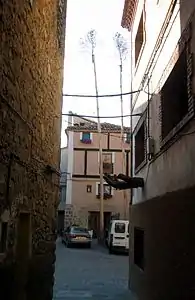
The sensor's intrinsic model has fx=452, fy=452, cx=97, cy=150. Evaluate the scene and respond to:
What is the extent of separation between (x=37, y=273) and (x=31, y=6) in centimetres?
393

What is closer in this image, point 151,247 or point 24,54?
point 24,54

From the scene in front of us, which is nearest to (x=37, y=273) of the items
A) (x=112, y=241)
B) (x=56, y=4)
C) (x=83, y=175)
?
(x=56, y=4)

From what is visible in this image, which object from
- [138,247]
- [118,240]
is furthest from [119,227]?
[138,247]

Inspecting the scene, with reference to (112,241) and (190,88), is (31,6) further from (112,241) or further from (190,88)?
(112,241)

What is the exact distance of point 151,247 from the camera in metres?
7.98

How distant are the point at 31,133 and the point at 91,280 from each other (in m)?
8.22

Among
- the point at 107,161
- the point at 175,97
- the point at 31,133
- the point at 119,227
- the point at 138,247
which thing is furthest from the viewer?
the point at 107,161

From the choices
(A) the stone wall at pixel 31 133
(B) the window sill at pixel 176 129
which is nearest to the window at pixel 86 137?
(A) the stone wall at pixel 31 133

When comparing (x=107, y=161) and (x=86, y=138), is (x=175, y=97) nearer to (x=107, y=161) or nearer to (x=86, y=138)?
(x=107, y=161)

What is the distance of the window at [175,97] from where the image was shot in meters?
6.46

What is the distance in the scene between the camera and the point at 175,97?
706cm

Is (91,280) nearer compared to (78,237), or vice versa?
(91,280)

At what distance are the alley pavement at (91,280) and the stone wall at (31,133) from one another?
237 cm

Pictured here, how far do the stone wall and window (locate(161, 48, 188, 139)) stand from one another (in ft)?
6.27
